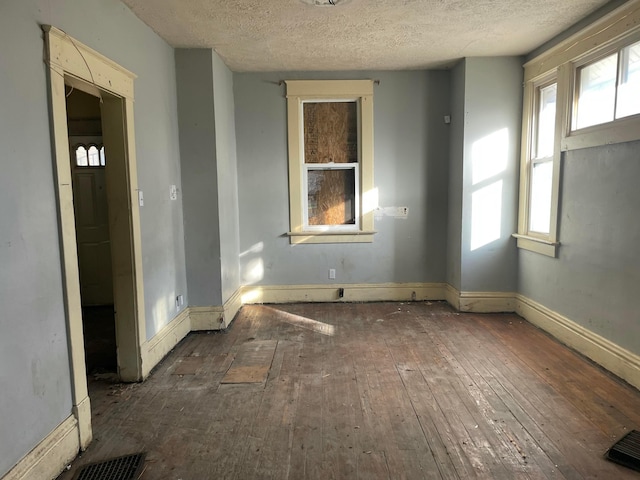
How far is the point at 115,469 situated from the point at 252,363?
137 cm

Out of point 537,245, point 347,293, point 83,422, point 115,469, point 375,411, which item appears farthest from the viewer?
point 347,293

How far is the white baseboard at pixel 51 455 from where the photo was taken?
6.06 feet

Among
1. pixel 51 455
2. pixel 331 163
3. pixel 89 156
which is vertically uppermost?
pixel 89 156

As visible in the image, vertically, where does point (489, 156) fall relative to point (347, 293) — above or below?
above

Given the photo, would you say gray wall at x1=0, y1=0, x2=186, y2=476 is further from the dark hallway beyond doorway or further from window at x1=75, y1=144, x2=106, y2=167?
window at x1=75, y1=144, x2=106, y2=167

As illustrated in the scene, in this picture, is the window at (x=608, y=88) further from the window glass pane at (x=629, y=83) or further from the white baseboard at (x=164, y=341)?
the white baseboard at (x=164, y=341)

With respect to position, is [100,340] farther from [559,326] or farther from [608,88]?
[608,88]

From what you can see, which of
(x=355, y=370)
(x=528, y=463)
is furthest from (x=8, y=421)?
(x=528, y=463)

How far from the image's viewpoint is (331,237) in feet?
16.4

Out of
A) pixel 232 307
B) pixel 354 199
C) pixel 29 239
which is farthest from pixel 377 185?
pixel 29 239

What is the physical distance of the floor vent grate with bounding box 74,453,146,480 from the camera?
6.73 ft

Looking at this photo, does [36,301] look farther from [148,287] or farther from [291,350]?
[291,350]

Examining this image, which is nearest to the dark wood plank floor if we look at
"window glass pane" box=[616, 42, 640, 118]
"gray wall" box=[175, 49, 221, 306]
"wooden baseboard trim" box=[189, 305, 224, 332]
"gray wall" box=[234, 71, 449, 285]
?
"wooden baseboard trim" box=[189, 305, 224, 332]

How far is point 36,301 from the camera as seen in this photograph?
1964mm
